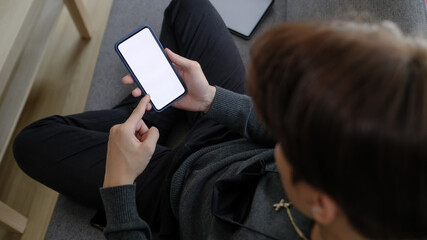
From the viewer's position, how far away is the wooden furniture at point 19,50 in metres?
0.77

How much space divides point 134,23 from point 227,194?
0.85 metres

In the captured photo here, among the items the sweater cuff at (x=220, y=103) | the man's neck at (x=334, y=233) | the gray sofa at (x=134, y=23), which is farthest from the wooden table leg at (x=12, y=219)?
the man's neck at (x=334, y=233)

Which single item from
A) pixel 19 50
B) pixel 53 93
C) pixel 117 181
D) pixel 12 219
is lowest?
pixel 12 219

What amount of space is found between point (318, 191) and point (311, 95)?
0.35ft

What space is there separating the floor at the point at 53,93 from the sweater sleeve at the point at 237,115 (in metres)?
0.60

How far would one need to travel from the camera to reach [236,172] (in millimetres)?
638

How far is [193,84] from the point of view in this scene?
2.38ft

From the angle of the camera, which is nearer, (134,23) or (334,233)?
(334,233)

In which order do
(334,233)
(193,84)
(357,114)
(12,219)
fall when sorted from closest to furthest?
(357,114) < (334,233) < (193,84) < (12,219)

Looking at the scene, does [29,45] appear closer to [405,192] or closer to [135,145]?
[135,145]

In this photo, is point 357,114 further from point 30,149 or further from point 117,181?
point 30,149

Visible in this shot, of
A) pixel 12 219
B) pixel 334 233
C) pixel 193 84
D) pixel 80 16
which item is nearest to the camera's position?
pixel 334 233

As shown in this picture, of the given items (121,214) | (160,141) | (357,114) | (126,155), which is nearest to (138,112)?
(126,155)

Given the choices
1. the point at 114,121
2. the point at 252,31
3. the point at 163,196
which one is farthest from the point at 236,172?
the point at 252,31
